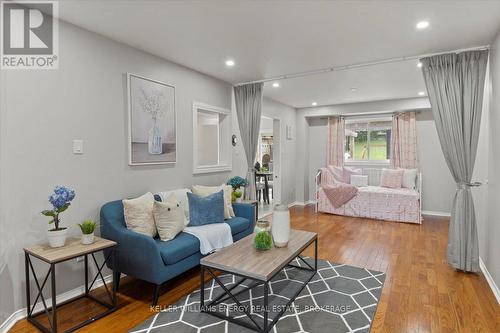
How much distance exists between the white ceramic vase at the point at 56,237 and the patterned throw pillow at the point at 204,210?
125 cm

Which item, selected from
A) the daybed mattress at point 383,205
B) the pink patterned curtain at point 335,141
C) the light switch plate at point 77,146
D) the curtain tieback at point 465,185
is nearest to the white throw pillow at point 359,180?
the daybed mattress at point 383,205

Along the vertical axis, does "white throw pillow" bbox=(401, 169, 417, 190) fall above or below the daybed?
above

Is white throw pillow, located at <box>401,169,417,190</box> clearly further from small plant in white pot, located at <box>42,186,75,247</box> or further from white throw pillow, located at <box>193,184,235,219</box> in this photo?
small plant in white pot, located at <box>42,186,75,247</box>

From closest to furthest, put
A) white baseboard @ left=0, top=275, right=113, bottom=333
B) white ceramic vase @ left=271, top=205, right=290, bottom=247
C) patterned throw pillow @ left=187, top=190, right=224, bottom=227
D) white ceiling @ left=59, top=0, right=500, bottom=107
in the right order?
white baseboard @ left=0, top=275, right=113, bottom=333 < white ceiling @ left=59, top=0, right=500, bottom=107 < white ceramic vase @ left=271, top=205, right=290, bottom=247 < patterned throw pillow @ left=187, top=190, right=224, bottom=227

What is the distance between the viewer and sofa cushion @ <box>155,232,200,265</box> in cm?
247

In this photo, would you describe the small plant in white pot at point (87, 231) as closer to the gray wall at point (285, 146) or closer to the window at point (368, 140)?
the gray wall at point (285, 146)

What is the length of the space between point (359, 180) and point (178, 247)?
196 inches

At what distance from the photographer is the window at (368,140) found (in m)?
6.64

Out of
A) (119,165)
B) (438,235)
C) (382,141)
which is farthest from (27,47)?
(382,141)

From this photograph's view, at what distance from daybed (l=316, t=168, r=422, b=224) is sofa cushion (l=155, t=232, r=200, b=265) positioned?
13.3 feet

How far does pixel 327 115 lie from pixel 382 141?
4.65 feet

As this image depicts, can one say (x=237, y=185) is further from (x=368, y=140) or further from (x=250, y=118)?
(x=368, y=140)

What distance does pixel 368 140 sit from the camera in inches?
269

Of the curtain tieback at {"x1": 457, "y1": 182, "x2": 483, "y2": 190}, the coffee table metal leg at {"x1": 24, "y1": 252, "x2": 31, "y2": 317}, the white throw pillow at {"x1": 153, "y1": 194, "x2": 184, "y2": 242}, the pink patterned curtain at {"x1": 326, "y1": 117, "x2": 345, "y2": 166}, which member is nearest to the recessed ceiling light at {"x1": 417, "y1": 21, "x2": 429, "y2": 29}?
the curtain tieback at {"x1": 457, "y1": 182, "x2": 483, "y2": 190}
